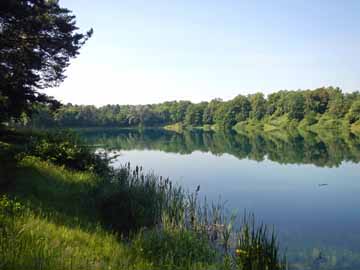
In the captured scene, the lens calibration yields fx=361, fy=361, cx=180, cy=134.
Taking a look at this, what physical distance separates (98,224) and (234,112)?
129 meters

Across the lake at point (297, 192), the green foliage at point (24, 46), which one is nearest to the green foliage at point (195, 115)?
the lake at point (297, 192)

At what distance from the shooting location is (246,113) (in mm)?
134625

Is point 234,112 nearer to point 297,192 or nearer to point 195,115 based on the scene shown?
point 195,115

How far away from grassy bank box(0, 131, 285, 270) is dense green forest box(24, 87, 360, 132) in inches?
2210

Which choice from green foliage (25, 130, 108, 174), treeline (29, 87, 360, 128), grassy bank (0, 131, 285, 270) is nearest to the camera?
grassy bank (0, 131, 285, 270)

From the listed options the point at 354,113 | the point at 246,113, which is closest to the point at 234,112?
the point at 246,113

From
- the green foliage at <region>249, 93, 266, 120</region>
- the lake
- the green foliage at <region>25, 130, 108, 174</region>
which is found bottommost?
the lake

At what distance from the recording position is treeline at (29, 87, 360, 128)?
309 feet

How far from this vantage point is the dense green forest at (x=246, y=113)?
93.3 m

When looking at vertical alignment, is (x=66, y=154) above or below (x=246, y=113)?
below

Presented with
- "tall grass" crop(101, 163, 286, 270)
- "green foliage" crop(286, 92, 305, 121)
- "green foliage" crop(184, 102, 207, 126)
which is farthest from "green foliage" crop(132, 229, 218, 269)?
"green foliage" crop(184, 102, 207, 126)

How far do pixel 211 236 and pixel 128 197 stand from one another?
3.11 m

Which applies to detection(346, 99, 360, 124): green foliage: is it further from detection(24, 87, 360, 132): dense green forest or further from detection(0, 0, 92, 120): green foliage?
detection(0, 0, 92, 120): green foliage

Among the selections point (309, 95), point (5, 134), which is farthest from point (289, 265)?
point (309, 95)
